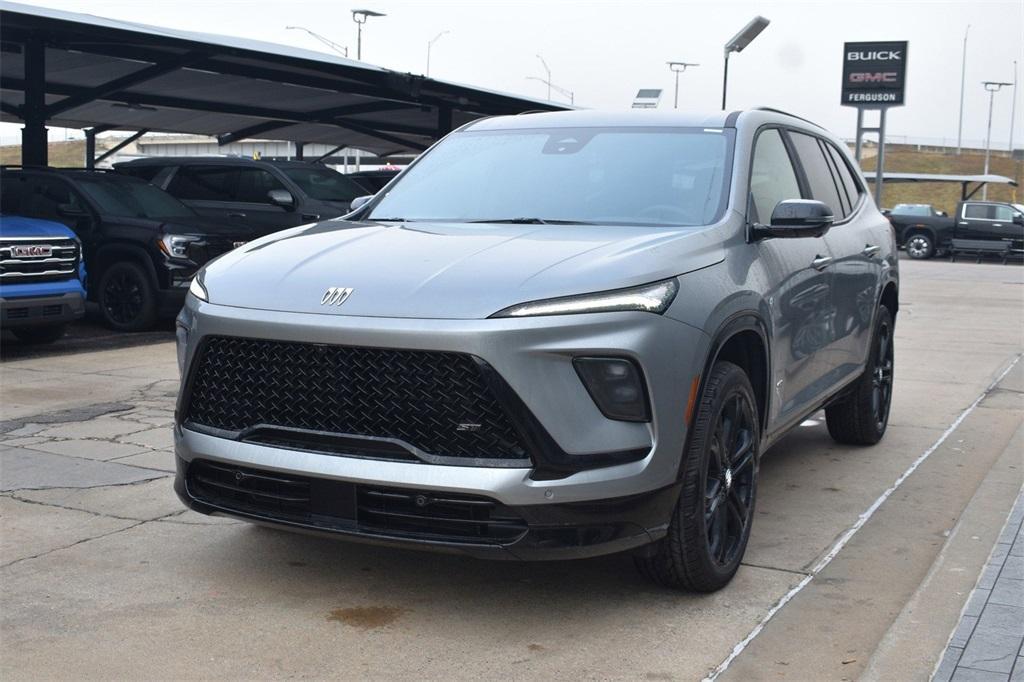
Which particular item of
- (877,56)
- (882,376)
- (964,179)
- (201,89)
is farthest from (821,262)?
(964,179)

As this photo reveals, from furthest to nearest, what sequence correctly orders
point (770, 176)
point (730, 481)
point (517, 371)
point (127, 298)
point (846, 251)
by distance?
point (127, 298) < point (846, 251) < point (770, 176) < point (730, 481) < point (517, 371)

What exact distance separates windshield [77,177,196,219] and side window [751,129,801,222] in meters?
8.98

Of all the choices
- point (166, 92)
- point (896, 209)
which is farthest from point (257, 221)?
point (896, 209)

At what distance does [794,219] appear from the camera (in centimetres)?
482

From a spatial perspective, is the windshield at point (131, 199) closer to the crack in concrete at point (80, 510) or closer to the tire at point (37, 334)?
the tire at point (37, 334)

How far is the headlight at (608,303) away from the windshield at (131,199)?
1010 cm

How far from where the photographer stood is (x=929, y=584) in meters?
4.52

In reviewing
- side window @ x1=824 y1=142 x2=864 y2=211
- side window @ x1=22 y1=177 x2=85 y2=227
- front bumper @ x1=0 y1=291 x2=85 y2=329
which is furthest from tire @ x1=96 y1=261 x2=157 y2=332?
side window @ x1=824 y1=142 x2=864 y2=211

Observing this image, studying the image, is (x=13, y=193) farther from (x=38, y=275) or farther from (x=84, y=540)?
(x=84, y=540)

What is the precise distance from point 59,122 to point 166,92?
5.80m

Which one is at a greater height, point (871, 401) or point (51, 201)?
point (51, 201)

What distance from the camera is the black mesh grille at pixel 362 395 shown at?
146 inches

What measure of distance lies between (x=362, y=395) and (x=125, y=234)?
31.7ft

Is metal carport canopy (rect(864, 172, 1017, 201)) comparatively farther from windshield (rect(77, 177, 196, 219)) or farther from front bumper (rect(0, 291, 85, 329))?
front bumper (rect(0, 291, 85, 329))
